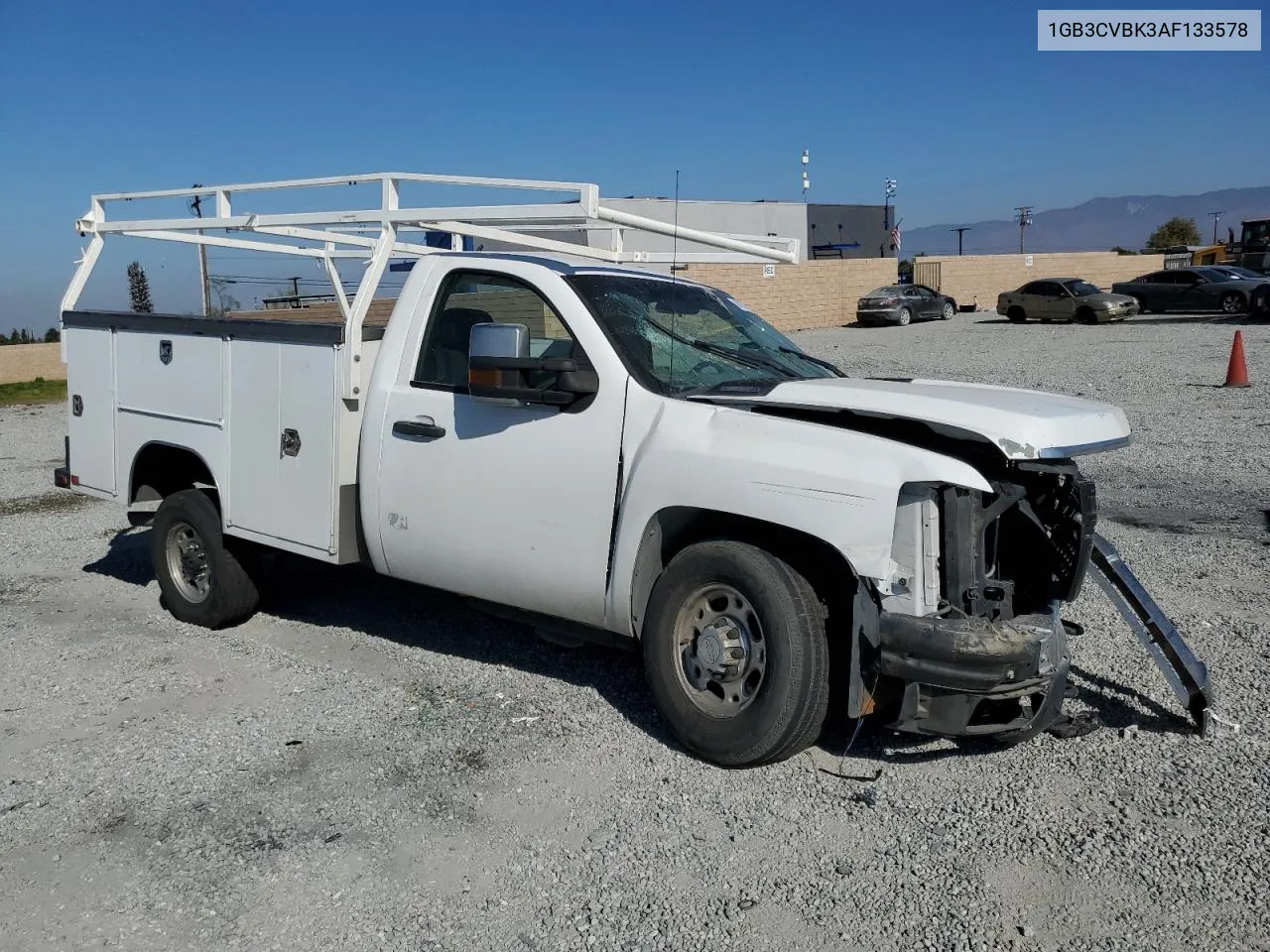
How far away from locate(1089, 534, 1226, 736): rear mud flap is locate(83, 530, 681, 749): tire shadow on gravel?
2007 mm

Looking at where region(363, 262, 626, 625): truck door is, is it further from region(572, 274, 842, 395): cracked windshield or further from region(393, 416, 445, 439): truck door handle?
region(572, 274, 842, 395): cracked windshield

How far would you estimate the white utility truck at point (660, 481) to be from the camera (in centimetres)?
422

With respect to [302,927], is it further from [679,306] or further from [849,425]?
[679,306]

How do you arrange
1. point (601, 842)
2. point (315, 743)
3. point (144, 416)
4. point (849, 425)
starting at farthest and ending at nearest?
1. point (144, 416)
2. point (315, 743)
3. point (849, 425)
4. point (601, 842)

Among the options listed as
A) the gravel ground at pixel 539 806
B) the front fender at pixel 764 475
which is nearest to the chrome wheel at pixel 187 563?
the gravel ground at pixel 539 806

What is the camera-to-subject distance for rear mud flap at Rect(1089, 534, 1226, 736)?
4.75m

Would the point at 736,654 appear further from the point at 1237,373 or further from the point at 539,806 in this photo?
the point at 1237,373

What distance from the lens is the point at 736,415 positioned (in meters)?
4.64

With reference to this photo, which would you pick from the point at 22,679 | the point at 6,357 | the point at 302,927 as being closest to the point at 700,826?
the point at 302,927

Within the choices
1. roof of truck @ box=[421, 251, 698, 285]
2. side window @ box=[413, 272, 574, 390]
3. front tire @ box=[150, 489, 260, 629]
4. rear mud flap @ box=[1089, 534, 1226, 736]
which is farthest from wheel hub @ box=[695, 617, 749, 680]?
front tire @ box=[150, 489, 260, 629]

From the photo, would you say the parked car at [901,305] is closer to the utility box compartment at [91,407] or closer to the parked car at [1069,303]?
the parked car at [1069,303]

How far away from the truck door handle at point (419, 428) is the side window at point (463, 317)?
0.19m

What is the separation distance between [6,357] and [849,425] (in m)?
28.4

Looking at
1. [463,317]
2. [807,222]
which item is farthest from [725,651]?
[807,222]
